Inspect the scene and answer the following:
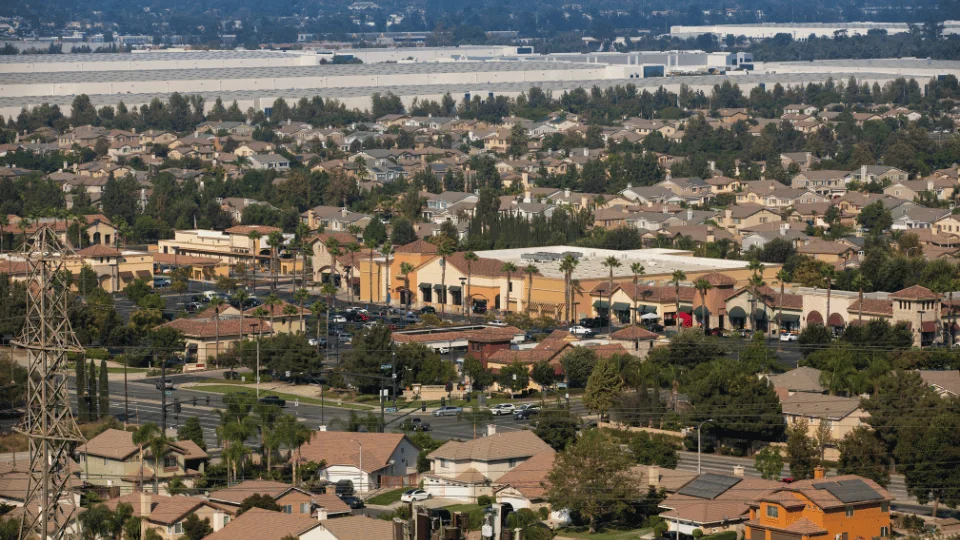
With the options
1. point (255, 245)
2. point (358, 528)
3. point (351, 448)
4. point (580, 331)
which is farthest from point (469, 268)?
point (358, 528)

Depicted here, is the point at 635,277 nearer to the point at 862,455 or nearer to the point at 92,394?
the point at 92,394

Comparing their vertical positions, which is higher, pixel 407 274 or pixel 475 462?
pixel 475 462

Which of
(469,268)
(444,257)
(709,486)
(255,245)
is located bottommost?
(255,245)

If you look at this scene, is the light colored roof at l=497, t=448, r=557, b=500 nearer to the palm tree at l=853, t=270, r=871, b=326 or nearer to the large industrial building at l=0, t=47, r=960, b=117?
the palm tree at l=853, t=270, r=871, b=326

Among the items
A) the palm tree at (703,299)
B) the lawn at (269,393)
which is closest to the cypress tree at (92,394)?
the lawn at (269,393)

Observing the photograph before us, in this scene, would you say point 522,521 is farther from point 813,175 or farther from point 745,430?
point 813,175

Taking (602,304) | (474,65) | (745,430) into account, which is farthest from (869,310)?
(474,65)

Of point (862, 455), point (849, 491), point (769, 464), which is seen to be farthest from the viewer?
point (862, 455)
